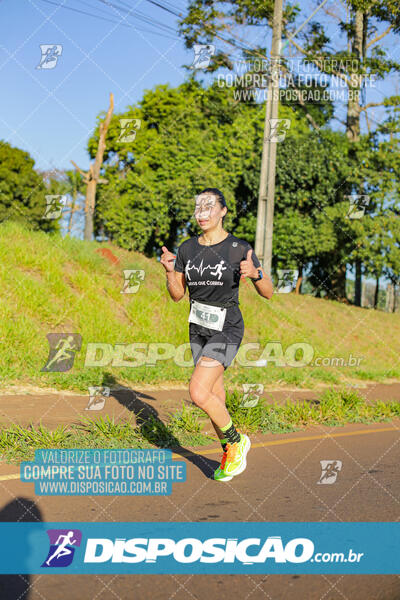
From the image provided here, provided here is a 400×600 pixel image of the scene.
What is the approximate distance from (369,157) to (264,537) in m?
23.4

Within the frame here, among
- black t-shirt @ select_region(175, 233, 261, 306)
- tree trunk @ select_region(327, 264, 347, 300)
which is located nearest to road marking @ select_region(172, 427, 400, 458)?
black t-shirt @ select_region(175, 233, 261, 306)

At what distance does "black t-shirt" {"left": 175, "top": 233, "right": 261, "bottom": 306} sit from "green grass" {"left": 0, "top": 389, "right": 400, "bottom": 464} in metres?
1.93

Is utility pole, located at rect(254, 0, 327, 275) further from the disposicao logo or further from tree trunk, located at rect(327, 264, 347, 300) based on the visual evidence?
the disposicao logo

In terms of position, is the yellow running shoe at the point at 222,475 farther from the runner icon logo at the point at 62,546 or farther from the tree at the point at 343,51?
the tree at the point at 343,51

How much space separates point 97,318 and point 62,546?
9610 mm

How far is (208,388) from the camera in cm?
543

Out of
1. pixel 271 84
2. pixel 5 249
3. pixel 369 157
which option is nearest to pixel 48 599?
pixel 5 249

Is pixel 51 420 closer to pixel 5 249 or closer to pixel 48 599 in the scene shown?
pixel 48 599

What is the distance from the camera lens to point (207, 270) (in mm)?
5504

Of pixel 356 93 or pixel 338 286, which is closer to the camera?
pixel 356 93

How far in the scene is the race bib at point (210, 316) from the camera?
217 inches

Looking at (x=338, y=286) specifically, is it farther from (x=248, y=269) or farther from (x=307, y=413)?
(x=248, y=269)

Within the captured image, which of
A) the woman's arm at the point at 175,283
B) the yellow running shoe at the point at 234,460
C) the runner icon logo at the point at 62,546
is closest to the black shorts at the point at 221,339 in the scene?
the woman's arm at the point at 175,283

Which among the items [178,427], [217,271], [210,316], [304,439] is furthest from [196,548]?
[304,439]
